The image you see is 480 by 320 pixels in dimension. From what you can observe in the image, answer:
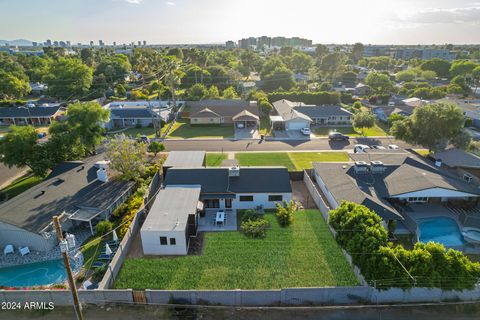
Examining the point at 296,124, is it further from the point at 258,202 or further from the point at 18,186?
the point at 18,186

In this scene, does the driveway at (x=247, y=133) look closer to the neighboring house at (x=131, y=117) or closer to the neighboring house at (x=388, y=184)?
the neighboring house at (x=131, y=117)

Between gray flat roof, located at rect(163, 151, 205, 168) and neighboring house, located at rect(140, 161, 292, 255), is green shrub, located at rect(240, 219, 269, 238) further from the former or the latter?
gray flat roof, located at rect(163, 151, 205, 168)

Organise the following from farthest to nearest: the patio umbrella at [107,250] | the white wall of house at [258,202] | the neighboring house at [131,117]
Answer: the neighboring house at [131,117] → the white wall of house at [258,202] → the patio umbrella at [107,250]

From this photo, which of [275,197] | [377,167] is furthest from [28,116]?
[377,167]

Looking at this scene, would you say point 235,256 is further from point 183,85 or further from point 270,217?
point 183,85

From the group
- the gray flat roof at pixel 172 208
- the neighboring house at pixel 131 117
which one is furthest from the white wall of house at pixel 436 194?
the neighboring house at pixel 131 117

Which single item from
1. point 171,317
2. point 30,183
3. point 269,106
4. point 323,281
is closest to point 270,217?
point 323,281

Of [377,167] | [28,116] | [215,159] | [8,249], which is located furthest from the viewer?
[28,116]
